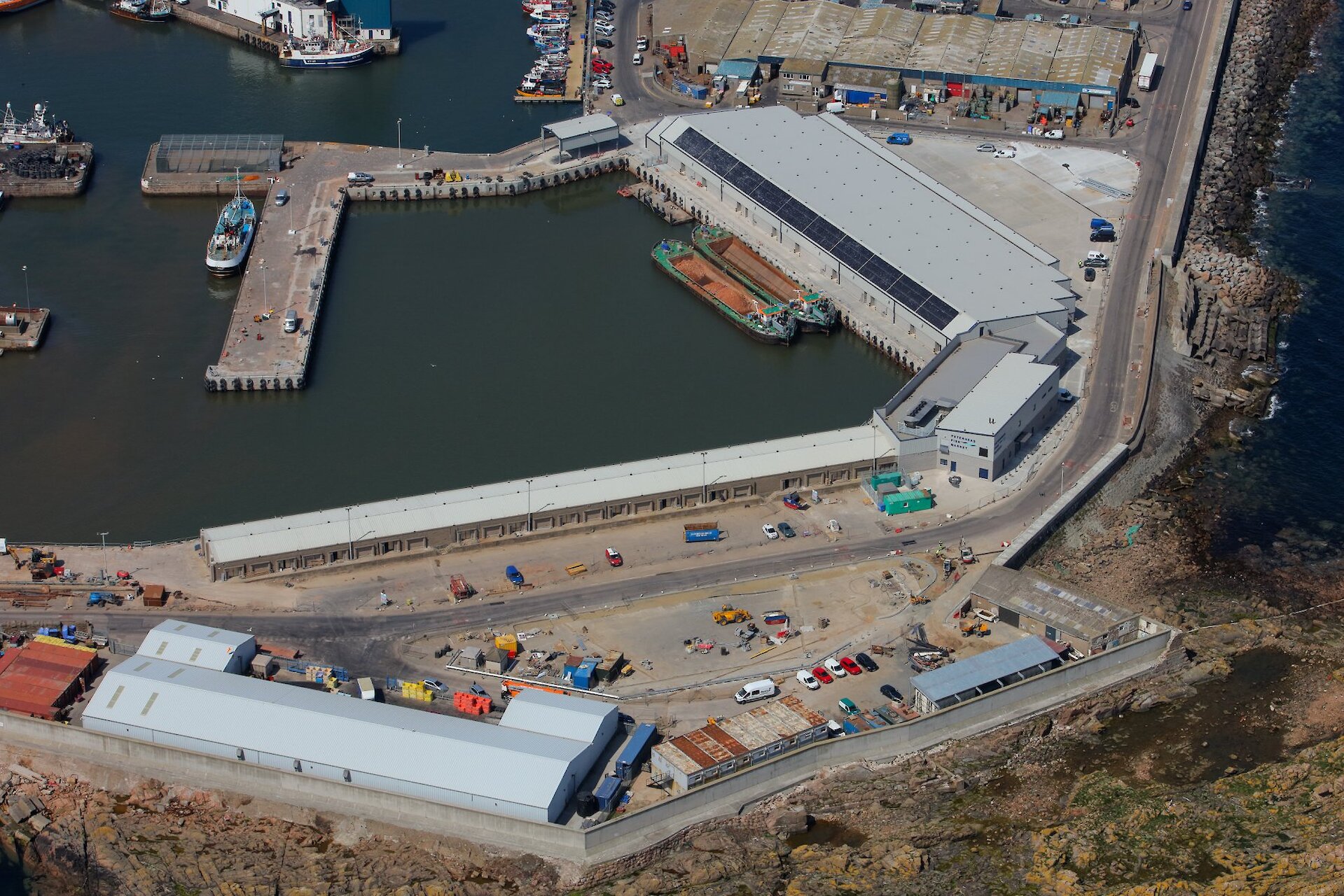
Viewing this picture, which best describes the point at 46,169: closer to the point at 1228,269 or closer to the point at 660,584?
the point at 660,584

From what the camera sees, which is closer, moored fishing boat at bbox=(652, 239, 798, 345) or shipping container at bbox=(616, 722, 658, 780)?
shipping container at bbox=(616, 722, 658, 780)

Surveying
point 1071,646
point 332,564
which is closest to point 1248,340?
point 1071,646

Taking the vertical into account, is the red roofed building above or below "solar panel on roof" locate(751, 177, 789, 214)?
below

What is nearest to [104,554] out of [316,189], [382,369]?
[382,369]

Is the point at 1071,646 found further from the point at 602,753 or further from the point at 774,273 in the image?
the point at 774,273

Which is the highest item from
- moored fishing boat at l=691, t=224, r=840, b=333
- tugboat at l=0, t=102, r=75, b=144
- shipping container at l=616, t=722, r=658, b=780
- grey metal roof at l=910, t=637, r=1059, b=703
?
moored fishing boat at l=691, t=224, r=840, b=333

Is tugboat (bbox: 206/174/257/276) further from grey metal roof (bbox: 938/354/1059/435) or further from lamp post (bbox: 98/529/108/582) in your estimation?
grey metal roof (bbox: 938/354/1059/435)

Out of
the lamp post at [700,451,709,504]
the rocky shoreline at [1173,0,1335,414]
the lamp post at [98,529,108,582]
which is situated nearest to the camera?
the lamp post at [98,529,108,582]

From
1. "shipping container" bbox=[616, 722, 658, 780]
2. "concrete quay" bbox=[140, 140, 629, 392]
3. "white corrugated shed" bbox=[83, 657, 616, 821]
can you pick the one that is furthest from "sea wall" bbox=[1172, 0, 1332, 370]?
"white corrugated shed" bbox=[83, 657, 616, 821]

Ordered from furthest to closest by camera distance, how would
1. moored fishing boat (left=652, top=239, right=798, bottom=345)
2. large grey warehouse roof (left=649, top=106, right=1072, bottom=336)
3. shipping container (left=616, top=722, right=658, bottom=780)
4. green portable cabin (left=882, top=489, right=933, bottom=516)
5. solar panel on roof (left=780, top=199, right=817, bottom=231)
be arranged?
solar panel on roof (left=780, top=199, right=817, bottom=231)
moored fishing boat (left=652, top=239, right=798, bottom=345)
large grey warehouse roof (left=649, top=106, right=1072, bottom=336)
green portable cabin (left=882, top=489, right=933, bottom=516)
shipping container (left=616, top=722, right=658, bottom=780)
